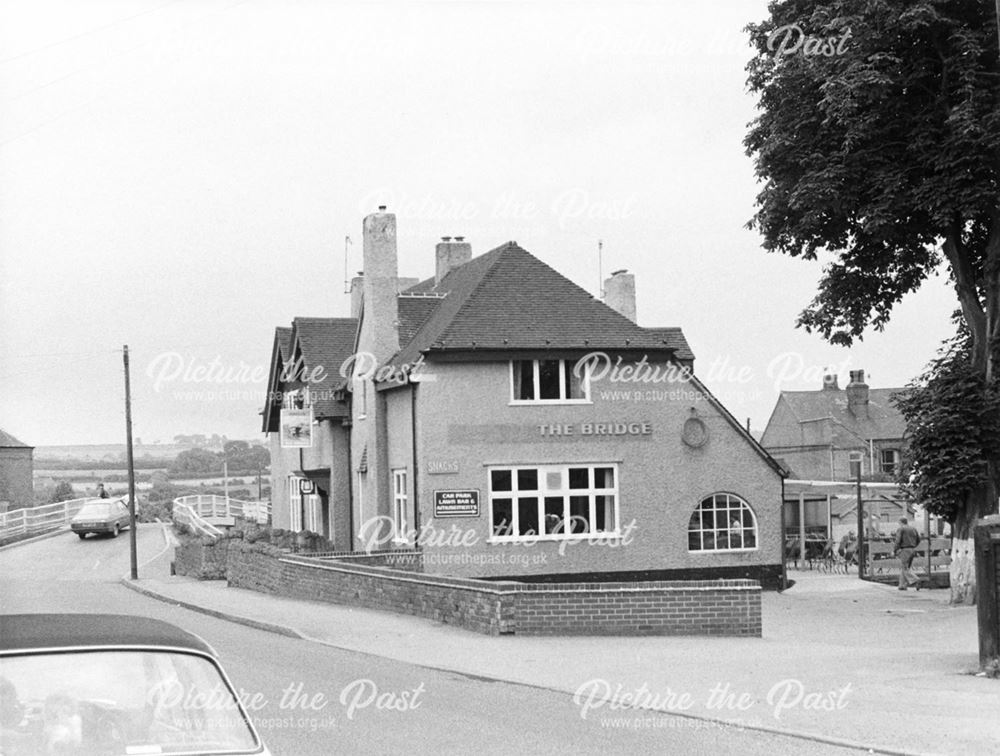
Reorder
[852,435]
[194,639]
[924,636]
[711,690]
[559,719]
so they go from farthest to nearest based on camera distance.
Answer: [852,435]
[924,636]
[711,690]
[559,719]
[194,639]

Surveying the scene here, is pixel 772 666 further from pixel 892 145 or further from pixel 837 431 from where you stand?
pixel 837 431

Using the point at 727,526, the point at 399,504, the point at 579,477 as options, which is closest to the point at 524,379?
the point at 579,477

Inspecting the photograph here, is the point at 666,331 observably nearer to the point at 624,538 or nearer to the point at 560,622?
the point at 624,538

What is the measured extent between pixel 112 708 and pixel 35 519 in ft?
176

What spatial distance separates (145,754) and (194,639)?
1055 millimetres

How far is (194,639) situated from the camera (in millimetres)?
6898

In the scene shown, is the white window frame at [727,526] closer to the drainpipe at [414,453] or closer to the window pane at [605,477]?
the window pane at [605,477]

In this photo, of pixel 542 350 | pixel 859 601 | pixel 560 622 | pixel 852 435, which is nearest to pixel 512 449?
pixel 542 350

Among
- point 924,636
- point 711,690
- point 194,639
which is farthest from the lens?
point 924,636

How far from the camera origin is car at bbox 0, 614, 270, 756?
5.90 metres

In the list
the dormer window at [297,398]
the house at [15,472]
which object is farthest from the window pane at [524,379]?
the house at [15,472]

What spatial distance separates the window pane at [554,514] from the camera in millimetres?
28859

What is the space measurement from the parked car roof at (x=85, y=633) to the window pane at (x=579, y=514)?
22.2 metres

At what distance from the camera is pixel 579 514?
2922cm
